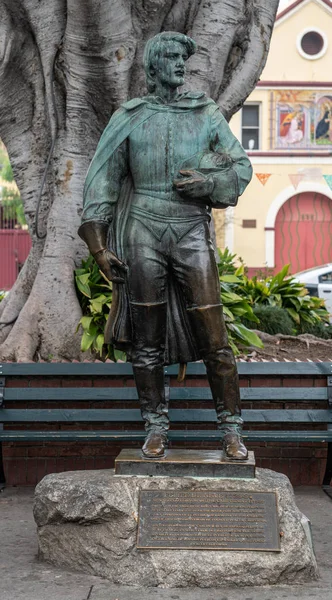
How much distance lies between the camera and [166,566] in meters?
4.57

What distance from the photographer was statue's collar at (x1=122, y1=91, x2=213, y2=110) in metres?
4.99

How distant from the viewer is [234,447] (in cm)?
489

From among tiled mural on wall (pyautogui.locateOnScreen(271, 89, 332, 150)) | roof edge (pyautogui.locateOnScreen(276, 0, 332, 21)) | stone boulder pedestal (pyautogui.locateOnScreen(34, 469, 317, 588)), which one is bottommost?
stone boulder pedestal (pyautogui.locateOnScreen(34, 469, 317, 588))

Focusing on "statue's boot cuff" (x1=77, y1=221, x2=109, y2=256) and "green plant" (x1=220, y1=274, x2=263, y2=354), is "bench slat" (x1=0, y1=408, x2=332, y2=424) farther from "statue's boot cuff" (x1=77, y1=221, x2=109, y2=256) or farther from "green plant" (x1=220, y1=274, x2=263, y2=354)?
"statue's boot cuff" (x1=77, y1=221, x2=109, y2=256)

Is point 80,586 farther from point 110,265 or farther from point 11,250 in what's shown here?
point 11,250

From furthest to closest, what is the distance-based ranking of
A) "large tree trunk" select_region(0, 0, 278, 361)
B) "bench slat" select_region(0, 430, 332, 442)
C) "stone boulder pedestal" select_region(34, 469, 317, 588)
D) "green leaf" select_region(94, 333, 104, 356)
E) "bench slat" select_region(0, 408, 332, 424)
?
"large tree trunk" select_region(0, 0, 278, 361) < "green leaf" select_region(94, 333, 104, 356) < "bench slat" select_region(0, 408, 332, 424) < "bench slat" select_region(0, 430, 332, 442) < "stone boulder pedestal" select_region(34, 469, 317, 588)

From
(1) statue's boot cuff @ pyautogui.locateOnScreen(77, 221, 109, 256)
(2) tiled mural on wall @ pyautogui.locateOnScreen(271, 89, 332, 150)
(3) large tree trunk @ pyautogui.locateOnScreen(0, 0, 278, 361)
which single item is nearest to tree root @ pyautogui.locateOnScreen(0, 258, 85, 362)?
(3) large tree trunk @ pyautogui.locateOnScreen(0, 0, 278, 361)

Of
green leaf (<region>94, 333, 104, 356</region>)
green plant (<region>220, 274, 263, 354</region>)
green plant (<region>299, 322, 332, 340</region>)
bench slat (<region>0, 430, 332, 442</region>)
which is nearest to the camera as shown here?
bench slat (<region>0, 430, 332, 442</region>)

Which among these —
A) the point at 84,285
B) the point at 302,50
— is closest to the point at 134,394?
the point at 84,285

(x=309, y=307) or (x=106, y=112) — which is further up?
(x=106, y=112)

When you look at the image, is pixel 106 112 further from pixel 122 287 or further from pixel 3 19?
pixel 122 287

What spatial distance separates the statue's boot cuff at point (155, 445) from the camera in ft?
16.1

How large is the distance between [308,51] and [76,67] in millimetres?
23670

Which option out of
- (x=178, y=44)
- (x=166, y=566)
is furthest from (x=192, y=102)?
(x=166, y=566)
